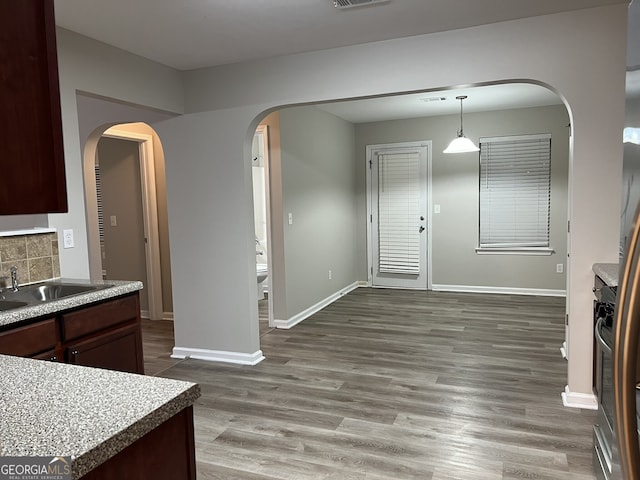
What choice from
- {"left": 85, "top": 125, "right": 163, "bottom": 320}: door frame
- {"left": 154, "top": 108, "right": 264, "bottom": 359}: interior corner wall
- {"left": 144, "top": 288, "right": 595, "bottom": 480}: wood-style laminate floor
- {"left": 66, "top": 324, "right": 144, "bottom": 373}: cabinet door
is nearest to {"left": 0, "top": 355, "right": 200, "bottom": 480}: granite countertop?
{"left": 66, "top": 324, "right": 144, "bottom": 373}: cabinet door

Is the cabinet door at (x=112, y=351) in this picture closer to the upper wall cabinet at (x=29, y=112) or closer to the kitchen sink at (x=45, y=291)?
the kitchen sink at (x=45, y=291)

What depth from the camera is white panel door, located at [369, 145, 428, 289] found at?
260 inches

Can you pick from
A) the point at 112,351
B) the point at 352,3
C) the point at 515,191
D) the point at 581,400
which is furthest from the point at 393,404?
the point at 515,191

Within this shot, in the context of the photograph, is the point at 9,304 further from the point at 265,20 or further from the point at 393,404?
the point at 393,404

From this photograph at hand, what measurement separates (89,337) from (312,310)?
131 inches

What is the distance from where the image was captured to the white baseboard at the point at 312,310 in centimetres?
489

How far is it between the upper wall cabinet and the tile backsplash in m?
2.12

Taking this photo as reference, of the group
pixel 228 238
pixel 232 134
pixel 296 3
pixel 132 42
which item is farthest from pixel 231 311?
pixel 296 3

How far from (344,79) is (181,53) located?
A: 1201 millimetres

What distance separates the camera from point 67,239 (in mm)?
2871

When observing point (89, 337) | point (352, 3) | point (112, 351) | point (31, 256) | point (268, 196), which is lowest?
point (112, 351)

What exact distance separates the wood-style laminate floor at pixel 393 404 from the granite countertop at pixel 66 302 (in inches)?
37.6

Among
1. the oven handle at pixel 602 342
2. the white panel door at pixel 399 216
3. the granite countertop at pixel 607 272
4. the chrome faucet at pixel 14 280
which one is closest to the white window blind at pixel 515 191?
the white panel door at pixel 399 216

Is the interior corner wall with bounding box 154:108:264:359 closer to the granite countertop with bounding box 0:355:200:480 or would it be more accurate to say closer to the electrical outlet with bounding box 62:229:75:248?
the electrical outlet with bounding box 62:229:75:248
